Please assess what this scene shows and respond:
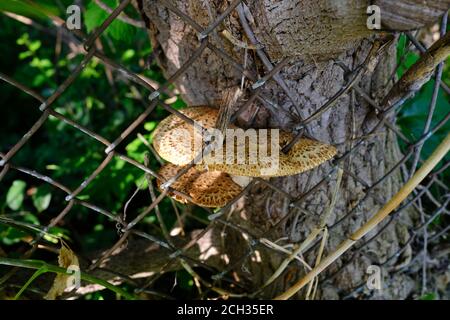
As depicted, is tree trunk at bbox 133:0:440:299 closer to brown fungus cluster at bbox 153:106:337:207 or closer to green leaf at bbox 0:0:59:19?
brown fungus cluster at bbox 153:106:337:207

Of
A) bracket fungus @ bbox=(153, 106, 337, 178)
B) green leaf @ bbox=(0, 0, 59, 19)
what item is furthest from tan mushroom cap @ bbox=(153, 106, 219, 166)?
Answer: green leaf @ bbox=(0, 0, 59, 19)

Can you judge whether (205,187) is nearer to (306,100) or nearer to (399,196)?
(306,100)

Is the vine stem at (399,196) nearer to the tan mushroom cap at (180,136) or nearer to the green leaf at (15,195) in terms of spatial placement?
the tan mushroom cap at (180,136)

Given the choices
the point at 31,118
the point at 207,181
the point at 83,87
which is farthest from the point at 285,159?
the point at 31,118

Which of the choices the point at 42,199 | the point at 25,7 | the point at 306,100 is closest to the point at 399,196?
the point at 306,100

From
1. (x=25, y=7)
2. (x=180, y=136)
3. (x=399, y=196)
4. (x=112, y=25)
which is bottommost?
(x=399, y=196)

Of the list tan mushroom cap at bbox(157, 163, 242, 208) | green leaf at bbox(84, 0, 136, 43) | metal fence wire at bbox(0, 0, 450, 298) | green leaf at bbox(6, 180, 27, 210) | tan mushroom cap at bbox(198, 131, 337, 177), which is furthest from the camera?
green leaf at bbox(6, 180, 27, 210)
